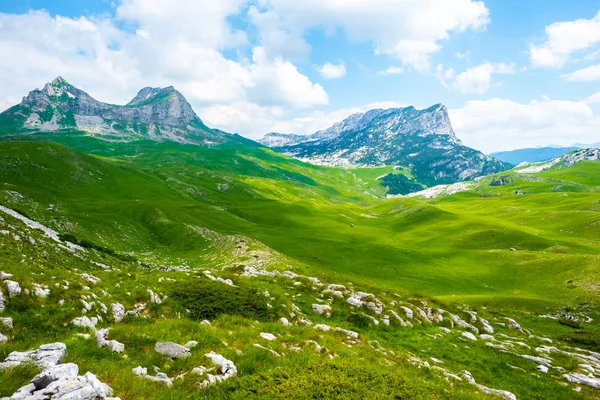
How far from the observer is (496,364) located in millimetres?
22594

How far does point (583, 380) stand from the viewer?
21203mm

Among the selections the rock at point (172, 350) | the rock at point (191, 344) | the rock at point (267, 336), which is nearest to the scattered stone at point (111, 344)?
the rock at point (172, 350)

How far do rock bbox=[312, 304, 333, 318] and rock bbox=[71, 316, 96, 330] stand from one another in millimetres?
16320

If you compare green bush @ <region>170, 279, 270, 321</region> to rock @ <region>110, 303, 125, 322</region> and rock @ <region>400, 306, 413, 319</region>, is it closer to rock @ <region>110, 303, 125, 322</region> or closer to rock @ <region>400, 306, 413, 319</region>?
rock @ <region>110, 303, 125, 322</region>

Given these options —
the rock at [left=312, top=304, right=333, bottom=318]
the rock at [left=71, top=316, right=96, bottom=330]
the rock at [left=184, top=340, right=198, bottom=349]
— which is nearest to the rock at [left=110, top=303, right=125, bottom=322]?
the rock at [left=71, top=316, right=96, bottom=330]

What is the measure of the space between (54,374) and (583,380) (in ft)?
95.4

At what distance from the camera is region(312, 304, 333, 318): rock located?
87.6 feet

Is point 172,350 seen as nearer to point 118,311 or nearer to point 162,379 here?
point 162,379

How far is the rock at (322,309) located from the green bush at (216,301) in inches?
194

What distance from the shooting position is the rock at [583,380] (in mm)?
20913

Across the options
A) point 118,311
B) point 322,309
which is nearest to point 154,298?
point 118,311

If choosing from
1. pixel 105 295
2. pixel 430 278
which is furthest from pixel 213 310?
pixel 430 278

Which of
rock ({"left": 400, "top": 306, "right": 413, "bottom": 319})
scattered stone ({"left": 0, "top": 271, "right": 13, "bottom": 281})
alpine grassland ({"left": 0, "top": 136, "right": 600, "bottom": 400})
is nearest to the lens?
alpine grassland ({"left": 0, "top": 136, "right": 600, "bottom": 400})

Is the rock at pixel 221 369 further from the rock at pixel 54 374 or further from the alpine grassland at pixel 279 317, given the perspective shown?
the rock at pixel 54 374
